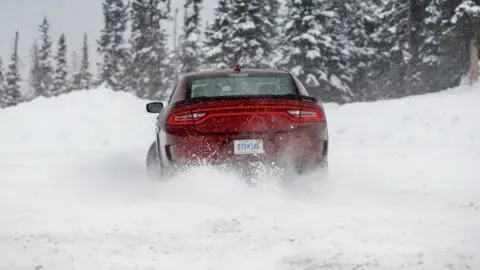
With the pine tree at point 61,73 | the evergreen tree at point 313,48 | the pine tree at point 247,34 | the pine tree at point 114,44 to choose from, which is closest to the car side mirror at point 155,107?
the evergreen tree at point 313,48

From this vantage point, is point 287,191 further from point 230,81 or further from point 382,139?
point 382,139

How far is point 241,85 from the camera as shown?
698 cm

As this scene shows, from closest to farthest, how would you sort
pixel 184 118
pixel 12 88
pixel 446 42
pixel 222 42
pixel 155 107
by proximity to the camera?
pixel 184 118, pixel 155 107, pixel 446 42, pixel 222 42, pixel 12 88

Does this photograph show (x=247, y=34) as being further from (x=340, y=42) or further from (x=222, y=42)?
(x=340, y=42)

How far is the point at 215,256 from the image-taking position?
3.70 meters

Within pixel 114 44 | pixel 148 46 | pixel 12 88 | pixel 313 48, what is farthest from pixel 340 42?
pixel 12 88

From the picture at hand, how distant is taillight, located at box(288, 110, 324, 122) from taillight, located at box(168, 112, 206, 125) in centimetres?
97

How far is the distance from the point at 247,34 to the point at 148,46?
16866 mm

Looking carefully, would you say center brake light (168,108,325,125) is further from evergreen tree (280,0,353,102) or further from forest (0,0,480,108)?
evergreen tree (280,0,353,102)

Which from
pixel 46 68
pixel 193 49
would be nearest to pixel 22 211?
pixel 193 49

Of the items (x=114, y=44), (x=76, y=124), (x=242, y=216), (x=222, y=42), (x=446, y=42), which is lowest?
(x=114, y=44)

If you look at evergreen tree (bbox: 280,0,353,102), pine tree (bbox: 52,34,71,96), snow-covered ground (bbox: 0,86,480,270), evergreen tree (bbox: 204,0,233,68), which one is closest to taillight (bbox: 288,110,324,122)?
snow-covered ground (bbox: 0,86,480,270)

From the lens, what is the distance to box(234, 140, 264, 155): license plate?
19.1 ft

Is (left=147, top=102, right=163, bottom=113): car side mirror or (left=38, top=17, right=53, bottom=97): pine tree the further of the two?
(left=38, top=17, right=53, bottom=97): pine tree
